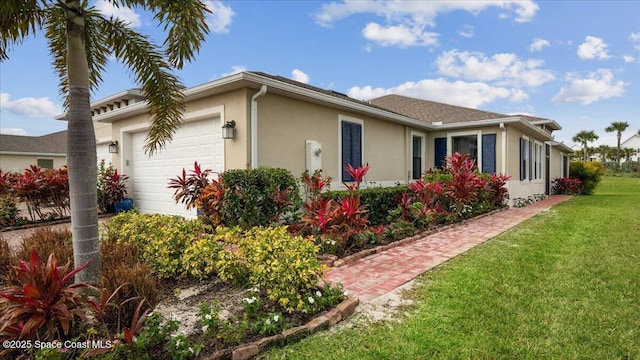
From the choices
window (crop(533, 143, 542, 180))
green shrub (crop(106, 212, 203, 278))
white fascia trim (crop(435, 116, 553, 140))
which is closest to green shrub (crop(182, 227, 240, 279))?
green shrub (crop(106, 212, 203, 278))

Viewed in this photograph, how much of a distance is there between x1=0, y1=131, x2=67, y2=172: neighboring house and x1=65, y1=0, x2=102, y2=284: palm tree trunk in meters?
22.4

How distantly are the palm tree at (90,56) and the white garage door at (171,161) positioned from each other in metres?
2.95

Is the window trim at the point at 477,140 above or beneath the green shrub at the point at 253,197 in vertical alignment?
above

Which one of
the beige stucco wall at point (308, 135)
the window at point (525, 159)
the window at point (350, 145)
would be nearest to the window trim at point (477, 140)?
the window at point (525, 159)

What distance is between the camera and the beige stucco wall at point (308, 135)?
7344 mm

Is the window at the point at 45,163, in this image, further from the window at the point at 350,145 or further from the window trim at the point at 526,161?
the window trim at the point at 526,161

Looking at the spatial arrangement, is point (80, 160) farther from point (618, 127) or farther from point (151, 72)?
point (618, 127)

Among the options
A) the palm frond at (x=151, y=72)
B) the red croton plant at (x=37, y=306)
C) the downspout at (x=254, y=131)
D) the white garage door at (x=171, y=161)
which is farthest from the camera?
the white garage door at (x=171, y=161)

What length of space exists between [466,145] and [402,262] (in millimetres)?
9859

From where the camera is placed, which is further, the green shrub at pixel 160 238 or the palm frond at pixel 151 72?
the palm frond at pixel 151 72

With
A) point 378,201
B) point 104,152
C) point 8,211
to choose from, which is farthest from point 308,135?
point 104,152

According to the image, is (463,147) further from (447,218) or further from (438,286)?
(438,286)

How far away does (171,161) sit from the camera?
9125 mm

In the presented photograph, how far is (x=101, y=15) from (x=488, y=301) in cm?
543
